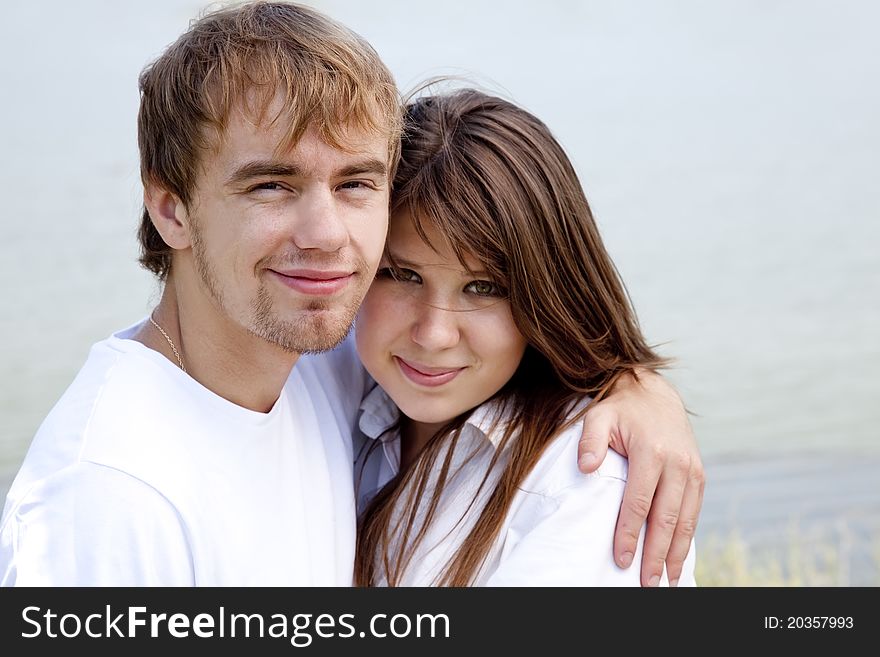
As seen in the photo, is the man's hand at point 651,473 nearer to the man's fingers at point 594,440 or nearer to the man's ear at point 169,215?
the man's fingers at point 594,440

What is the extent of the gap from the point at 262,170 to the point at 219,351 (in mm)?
425

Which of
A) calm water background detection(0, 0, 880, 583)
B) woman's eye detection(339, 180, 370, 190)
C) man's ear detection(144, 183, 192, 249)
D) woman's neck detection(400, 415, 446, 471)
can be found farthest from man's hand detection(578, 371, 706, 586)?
calm water background detection(0, 0, 880, 583)

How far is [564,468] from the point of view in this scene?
2.31 meters

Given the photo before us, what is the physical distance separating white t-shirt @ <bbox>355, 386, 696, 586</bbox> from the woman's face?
0.40ft

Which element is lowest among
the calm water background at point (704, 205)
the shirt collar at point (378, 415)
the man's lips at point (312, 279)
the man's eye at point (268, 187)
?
the shirt collar at point (378, 415)

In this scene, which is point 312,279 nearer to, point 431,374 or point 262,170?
point 262,170

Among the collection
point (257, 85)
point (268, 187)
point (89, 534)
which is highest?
point (257, 85)

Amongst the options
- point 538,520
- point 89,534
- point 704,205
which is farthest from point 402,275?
point 704,205

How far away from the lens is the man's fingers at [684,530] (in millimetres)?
2330

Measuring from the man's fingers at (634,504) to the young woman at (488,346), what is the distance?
0.07 ft

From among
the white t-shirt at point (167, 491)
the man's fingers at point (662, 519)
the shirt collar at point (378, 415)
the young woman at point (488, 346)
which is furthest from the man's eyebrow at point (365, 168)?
the man's fingers at point (662, 519)

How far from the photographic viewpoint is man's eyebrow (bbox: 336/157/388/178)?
2.29 meters
